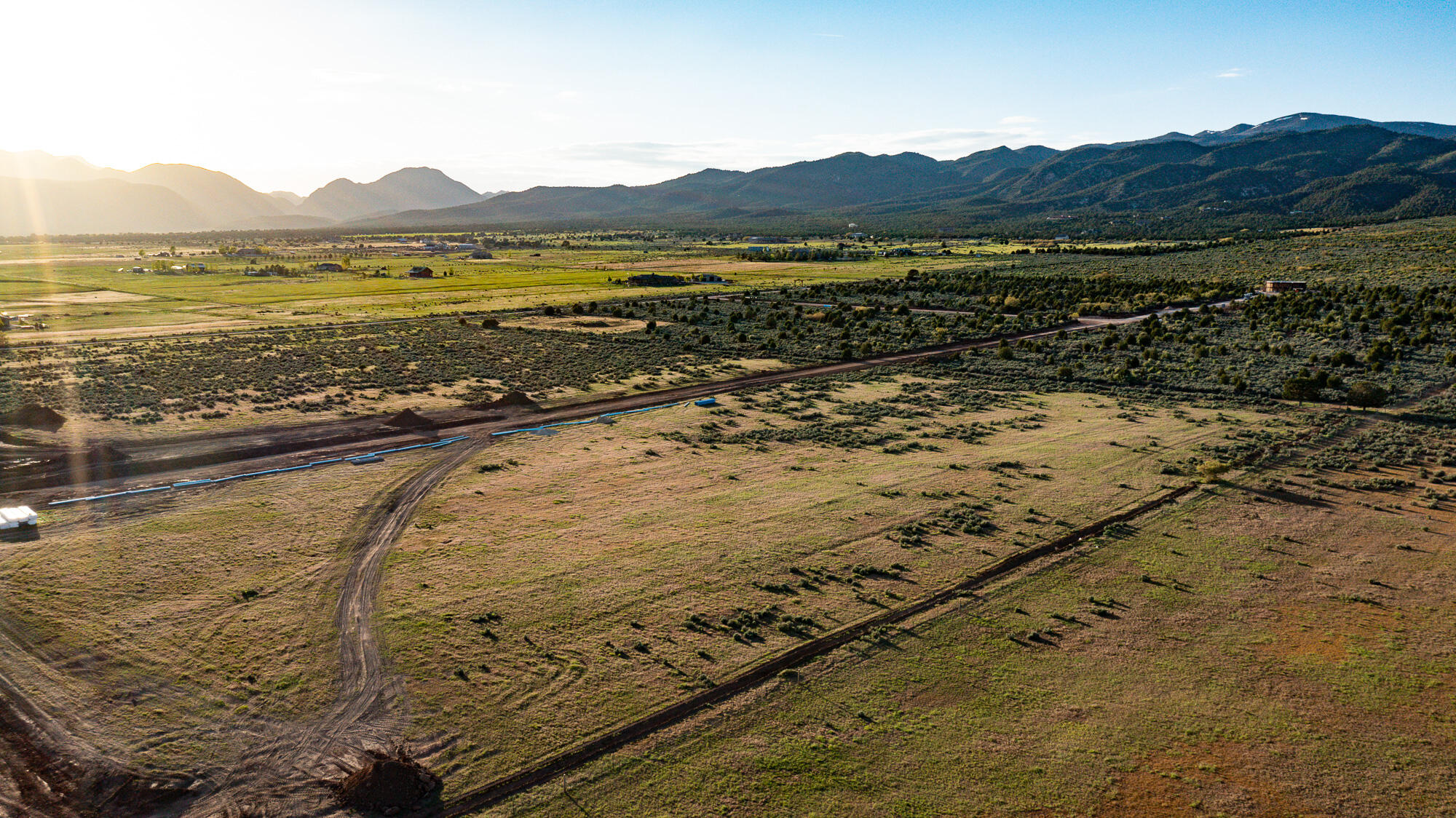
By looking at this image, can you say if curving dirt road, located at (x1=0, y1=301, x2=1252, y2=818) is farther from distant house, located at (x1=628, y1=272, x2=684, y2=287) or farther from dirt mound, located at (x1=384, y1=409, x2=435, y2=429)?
distant house, located at (x1=628, y1=272, x2=684, y2=287)

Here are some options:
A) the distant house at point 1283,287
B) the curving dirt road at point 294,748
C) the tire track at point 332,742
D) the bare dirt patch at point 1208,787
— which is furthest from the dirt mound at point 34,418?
Answer: the distant house at point 1283,287

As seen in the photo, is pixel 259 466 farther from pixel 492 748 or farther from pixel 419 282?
pixel 419 282

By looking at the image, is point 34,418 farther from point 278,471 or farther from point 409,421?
point 409,421

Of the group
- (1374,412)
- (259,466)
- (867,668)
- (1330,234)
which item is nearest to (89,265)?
(259,466)

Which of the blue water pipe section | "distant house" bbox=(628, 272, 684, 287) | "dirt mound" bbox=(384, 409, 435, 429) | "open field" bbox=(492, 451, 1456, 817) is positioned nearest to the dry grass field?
"open field" bbox=(492, 451, 1456, 817)

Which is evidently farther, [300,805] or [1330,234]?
[1330,234]

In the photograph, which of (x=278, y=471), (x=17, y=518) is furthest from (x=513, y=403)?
(x=17, y=518)
